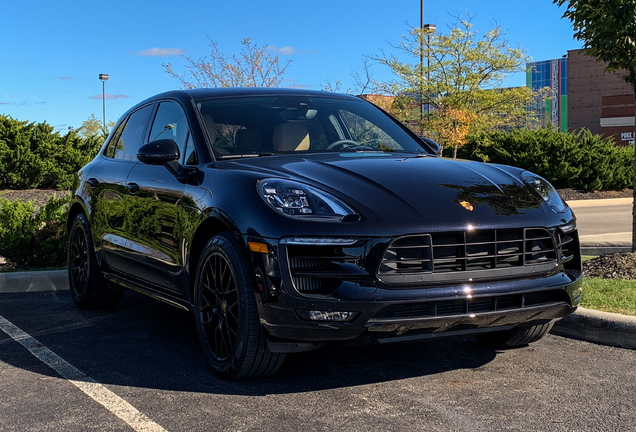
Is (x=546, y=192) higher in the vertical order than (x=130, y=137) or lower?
lower

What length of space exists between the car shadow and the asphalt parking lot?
0.04 feet

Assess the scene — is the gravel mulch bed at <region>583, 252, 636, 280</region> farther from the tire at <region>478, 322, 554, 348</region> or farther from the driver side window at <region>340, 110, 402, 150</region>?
the driver side window at <region>340, 110, 402, 150</region>

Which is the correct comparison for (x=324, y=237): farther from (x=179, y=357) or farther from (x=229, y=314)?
(x=179, y=357)

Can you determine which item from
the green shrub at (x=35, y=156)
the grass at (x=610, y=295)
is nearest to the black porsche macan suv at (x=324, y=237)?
the grass at (x=610, y=295)

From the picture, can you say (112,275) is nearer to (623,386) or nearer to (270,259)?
(270,259)

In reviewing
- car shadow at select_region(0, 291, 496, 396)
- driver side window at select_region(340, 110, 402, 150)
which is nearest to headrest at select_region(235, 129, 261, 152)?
driver side window at select_region(340, 110, 402, 150)

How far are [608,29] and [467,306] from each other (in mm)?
4429

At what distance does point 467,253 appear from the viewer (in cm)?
390

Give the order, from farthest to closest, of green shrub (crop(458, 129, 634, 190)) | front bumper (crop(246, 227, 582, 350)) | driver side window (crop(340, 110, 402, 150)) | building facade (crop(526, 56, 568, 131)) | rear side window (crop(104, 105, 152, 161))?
building facade (crop(526, 56, 568, 131)) < green shrub (crop(458, 129, 634, 190)) < rear side window (crop(104, 105, 152, 161)) < driver side window (crop(340, 110, 402, 150)) < front bumper (crop(246, 227, 582, 350))

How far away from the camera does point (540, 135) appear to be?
25969 mm

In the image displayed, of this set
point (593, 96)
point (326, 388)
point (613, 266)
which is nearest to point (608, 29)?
point (613, 266)

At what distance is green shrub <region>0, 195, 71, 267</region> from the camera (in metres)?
8.95

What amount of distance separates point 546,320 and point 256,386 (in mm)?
1675

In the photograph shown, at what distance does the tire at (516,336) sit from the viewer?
491 centimetres
